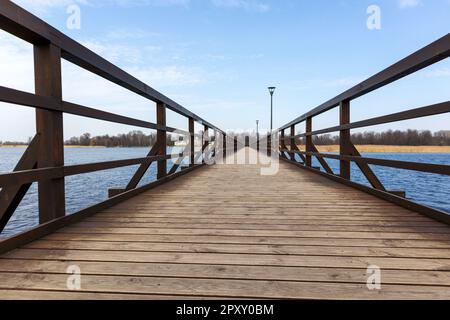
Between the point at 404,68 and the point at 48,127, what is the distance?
2.81m

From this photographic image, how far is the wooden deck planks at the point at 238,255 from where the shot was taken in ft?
→ 3.62

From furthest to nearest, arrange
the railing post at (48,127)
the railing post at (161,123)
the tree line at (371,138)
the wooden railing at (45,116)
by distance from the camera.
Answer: the tree line at (371,138) → the railing post at (161,123) → the railing post at (48,127) → the wooden railing at (45,116)

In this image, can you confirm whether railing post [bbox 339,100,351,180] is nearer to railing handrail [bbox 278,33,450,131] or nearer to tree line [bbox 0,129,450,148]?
railing handrail [bbox 278,33,450,131]

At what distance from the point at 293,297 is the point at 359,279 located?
35 cm

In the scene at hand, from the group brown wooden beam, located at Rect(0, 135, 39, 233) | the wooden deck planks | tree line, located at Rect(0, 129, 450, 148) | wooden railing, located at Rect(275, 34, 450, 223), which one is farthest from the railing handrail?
tree line, located at Rect(0, 129, 450, 148)

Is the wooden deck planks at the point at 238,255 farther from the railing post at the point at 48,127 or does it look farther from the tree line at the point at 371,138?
the tree line at the point at 371,138

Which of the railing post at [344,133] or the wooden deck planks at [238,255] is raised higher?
the railing post at [344,133]

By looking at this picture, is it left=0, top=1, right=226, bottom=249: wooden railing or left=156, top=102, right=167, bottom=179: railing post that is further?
left=156, top=102, right=167, bottom=179: railing post

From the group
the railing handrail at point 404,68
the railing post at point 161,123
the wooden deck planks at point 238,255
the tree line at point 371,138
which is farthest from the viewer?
the tree line at point 371,138

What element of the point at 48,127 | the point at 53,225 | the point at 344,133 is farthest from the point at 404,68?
the point at 53,225

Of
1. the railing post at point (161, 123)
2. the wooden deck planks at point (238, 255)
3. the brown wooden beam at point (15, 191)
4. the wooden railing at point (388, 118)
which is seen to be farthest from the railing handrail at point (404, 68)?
the brown wooden beam at point (15, 191)

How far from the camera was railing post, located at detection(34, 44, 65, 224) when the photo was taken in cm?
174

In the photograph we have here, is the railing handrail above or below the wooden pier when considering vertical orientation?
above

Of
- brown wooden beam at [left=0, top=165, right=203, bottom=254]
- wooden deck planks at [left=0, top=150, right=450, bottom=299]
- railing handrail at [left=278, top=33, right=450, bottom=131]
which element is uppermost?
railing handrail at [left=278, top=33, right=450, bottom=131]
